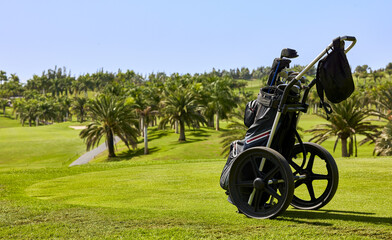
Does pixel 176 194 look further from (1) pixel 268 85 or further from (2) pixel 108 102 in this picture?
(2) pixel 108 102

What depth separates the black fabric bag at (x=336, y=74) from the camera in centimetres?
530

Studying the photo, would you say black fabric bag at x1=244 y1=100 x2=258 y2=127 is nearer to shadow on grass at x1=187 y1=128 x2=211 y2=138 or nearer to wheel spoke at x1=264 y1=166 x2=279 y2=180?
wheel spoke at x1=264 y1=166 x2=279 y2=180

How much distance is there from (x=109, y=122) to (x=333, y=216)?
45998 mm

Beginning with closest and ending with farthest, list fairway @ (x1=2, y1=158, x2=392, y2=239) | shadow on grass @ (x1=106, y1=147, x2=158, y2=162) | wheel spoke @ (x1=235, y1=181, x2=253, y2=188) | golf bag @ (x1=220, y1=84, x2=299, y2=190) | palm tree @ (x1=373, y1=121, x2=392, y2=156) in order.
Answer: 1. fairway @ (x1=2, y1=158, x2=392, y2=239)
2. golf bag @ (x1=220, y1=84, x2=299, y2=190)
3. wheel spoke @ (x1=235, y1=181, x2=253, y2=188)
4. palm tree @ (x1=373, y1=121, x2=392, y2=156)
5. shadow on grass @ (x1=106, y1=147, x2=158, y2=162)

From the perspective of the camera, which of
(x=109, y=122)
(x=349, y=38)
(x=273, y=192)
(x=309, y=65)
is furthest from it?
(x=109, y=122)

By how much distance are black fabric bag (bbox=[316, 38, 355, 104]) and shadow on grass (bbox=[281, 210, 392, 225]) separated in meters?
1.68

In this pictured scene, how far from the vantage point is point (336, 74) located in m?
5.34

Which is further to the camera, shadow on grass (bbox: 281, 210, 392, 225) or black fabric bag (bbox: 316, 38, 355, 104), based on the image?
shadow on grass (bbox: 281, 210, 392, 225)

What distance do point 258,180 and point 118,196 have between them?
425 centimetres

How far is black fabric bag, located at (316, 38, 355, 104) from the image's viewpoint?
5297 mm

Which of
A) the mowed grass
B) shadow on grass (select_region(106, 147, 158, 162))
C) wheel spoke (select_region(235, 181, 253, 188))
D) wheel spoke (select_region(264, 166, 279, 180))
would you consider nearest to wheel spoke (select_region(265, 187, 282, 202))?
wheel spoke (select_region(264, 166, 279, 180))

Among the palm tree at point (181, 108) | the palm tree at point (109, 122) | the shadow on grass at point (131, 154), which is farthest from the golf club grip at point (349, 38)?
the palm tree at point (181, 108)

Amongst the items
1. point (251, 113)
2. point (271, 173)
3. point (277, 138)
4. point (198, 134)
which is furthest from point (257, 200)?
point (198, 134)

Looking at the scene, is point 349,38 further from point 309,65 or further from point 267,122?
point 267,122
